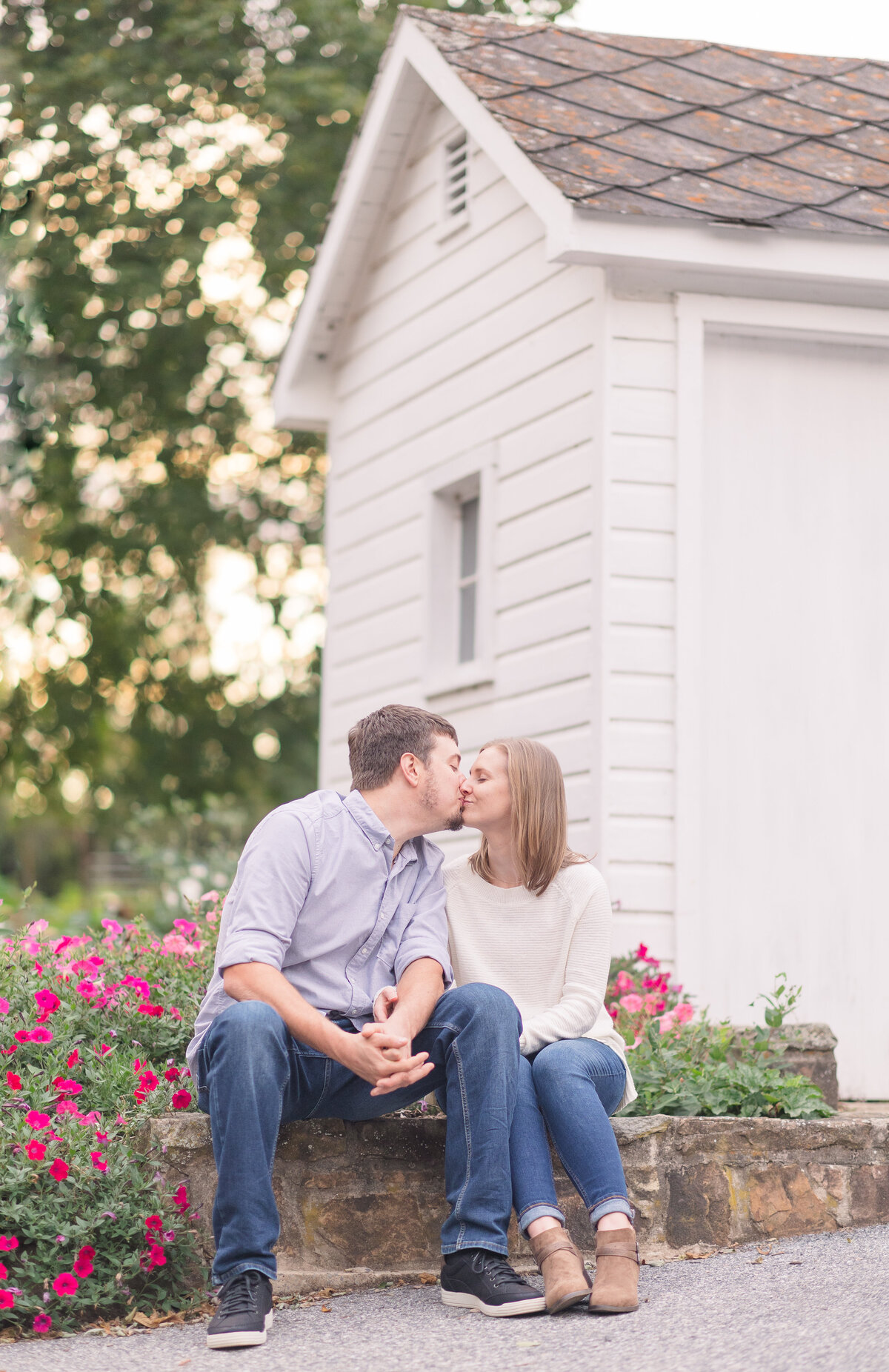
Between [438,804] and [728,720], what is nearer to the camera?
[438,804]

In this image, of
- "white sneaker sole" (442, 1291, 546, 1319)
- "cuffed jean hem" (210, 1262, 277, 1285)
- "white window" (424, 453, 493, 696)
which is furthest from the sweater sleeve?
"white window" (424, 453, 493, 696)

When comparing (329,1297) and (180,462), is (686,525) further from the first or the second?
(180,462)

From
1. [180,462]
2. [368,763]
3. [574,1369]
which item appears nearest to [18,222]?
[180,462]

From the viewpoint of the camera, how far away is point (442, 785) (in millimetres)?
4477

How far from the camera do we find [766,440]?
7168 mm

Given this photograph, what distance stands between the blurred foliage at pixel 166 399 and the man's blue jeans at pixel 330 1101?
9.37 m

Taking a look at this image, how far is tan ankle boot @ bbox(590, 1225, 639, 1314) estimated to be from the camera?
3.95 meters

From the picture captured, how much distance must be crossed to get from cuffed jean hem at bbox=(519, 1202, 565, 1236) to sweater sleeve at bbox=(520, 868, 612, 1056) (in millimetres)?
452

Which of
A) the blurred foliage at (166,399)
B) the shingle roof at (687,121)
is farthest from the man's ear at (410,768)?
the blurred foliage at (166,399)

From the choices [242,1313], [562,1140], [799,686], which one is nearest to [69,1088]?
[242,1313]

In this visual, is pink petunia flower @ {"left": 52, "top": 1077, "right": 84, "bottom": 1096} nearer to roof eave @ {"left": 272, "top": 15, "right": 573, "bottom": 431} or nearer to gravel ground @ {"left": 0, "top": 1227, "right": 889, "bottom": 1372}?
gravel ground @ {"left": 0, "top": 1227, "right": 889, "bottom": 1372}

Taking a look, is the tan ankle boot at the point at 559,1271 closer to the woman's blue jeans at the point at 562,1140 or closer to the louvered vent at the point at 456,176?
the woman's blue jeans at the point at 562,1140

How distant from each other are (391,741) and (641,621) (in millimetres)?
2608

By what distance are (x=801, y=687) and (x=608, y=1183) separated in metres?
3.44
